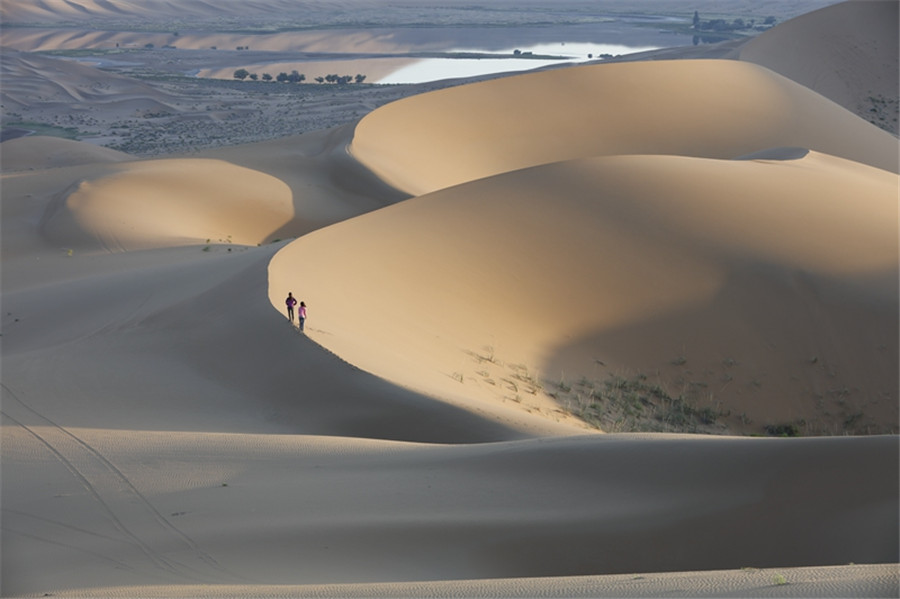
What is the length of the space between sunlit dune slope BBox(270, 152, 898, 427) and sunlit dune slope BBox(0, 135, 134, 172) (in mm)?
23013

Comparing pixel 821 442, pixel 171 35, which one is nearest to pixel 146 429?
pixel 821 442

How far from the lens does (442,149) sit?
107 ft

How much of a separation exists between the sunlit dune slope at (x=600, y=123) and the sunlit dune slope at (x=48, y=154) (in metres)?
11.7

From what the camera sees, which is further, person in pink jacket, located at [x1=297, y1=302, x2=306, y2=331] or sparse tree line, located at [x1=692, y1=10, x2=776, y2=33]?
sparse tree line, located at [x1=692, y1=10, x2=776, y2=33]

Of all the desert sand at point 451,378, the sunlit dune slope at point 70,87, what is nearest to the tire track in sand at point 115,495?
the desert sand at point 451,378

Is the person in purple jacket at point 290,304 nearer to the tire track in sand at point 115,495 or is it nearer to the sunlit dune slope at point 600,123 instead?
the tire track in sand at point 115,495

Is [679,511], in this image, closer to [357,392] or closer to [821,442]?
[821,442]

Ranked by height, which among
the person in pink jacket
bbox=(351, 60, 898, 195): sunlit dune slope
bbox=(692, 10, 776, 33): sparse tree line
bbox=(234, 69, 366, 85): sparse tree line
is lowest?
bbox=(692, 10, 776, 33): sparse tree line

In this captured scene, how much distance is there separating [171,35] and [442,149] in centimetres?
10905

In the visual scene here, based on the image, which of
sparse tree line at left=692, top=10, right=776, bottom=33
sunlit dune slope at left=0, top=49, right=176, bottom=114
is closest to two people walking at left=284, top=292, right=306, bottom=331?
sunlit dune slope at left=0, top=49, right=176, bottom=114

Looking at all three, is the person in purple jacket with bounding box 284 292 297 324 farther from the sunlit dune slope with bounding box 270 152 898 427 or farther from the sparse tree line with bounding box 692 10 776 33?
the sparse tree line with bounding box 692 10 776 33

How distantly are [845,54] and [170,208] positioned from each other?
47595 mm

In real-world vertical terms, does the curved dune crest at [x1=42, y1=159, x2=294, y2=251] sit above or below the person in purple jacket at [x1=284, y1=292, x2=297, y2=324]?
below

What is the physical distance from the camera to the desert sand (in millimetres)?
6930
